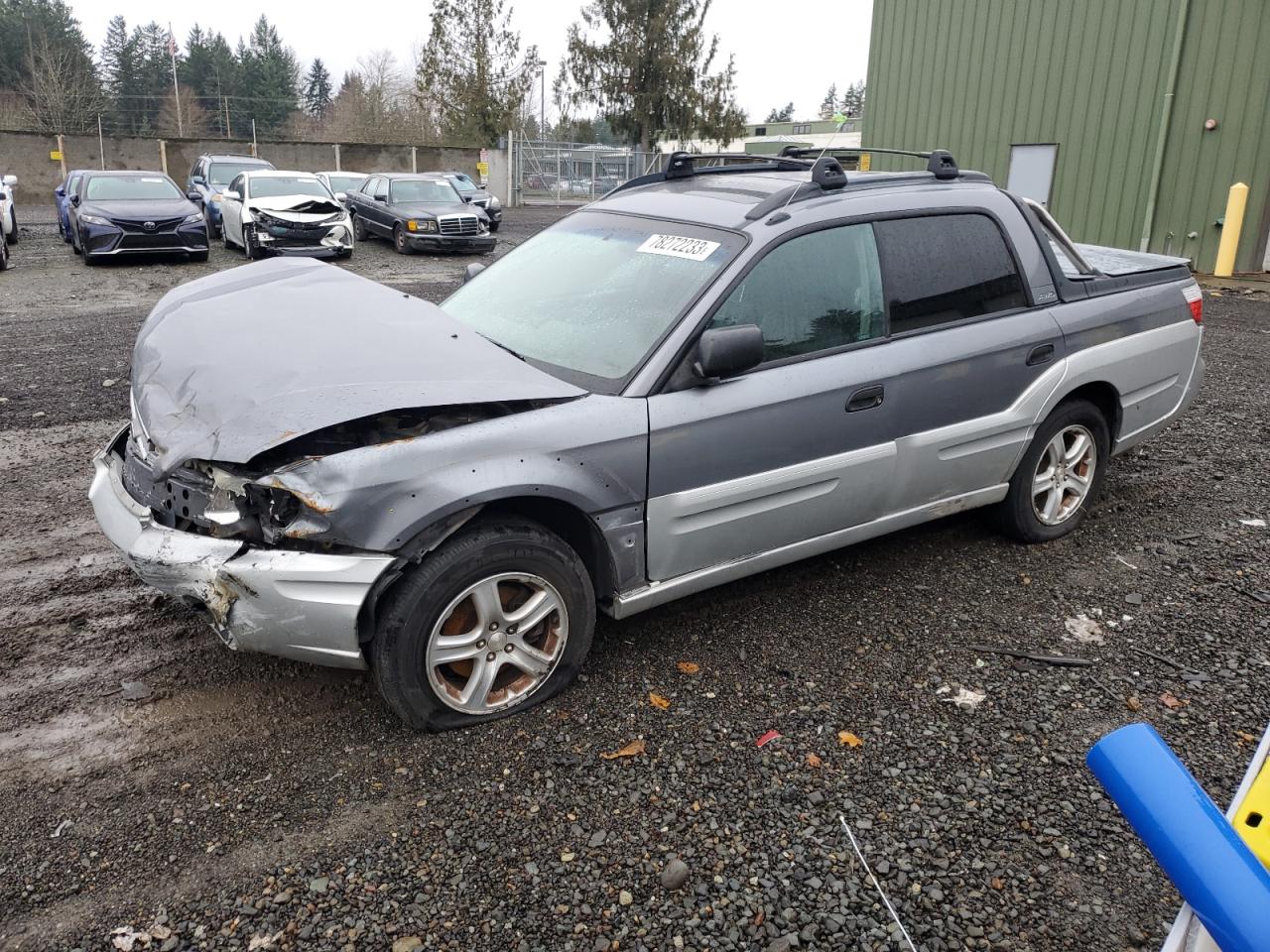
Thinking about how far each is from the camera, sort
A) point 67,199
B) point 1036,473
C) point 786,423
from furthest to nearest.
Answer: point 67,199 → point 1036,473 → point 786,423

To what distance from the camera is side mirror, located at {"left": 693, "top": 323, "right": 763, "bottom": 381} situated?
3.30m

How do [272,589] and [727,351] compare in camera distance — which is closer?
[272,589]

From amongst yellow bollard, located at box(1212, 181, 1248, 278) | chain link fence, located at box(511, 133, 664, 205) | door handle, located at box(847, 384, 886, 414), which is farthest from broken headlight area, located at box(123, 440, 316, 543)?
chain link fence, located at box(511, 133, 664, 205)

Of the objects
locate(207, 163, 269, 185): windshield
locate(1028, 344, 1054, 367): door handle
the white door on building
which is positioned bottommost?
locate(1028, 344, 1054, 367): door handle

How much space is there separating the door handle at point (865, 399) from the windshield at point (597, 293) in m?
0.75

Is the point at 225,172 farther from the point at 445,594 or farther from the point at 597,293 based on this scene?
the point at 445,594

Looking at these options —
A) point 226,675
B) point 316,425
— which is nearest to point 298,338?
point 316,425

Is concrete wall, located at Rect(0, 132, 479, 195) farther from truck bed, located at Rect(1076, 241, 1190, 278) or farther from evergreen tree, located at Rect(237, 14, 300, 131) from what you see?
truck bed, located at Rect(1076, 241, 1190, 278)

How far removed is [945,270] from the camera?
4.14m

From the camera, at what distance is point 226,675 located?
11.6 feet

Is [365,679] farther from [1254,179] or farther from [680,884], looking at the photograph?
[1254,179]

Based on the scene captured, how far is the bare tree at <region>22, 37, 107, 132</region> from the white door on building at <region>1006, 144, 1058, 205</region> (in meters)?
38.4

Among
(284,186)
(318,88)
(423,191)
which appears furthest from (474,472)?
(318,88)

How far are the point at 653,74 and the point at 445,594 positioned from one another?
135ft
